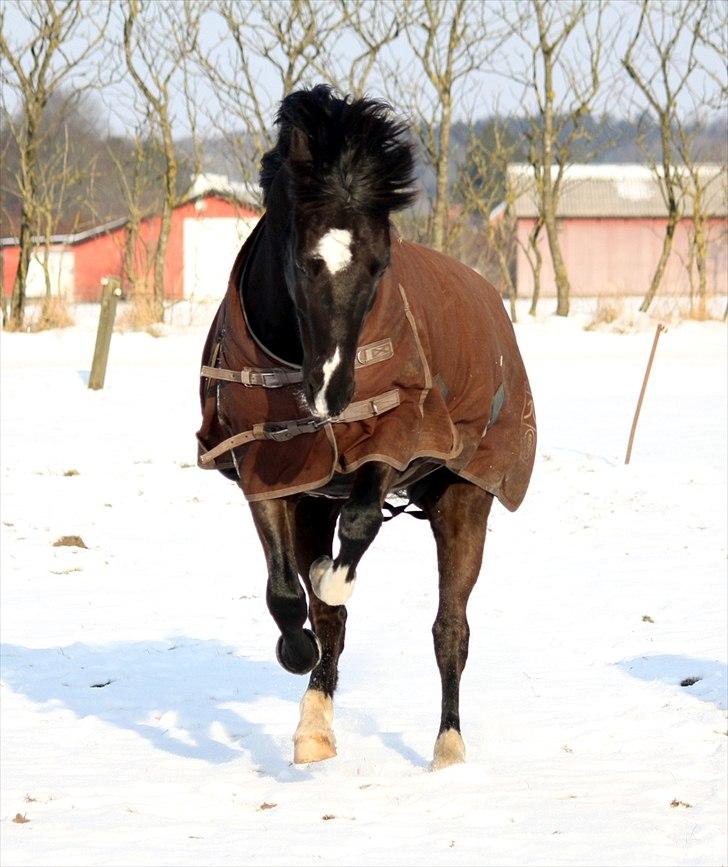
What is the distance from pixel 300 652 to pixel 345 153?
173 cm

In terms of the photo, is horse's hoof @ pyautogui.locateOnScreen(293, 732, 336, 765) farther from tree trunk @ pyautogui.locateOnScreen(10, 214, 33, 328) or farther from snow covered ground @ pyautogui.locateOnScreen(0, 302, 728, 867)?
tree trunk @ pyautogui.locateOnScreen(10, 214, 33, 328)

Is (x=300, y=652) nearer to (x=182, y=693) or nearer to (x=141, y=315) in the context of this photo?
(x=182, y=693)

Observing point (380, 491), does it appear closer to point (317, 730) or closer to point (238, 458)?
point (238, 458)

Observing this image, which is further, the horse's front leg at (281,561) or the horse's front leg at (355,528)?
the horse's front leg at (281,561)

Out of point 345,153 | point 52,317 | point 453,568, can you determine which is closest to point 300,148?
point 345,153

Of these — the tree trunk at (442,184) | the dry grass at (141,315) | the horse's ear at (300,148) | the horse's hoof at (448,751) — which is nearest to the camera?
the horse's ear at (300,148)

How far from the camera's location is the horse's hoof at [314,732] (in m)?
5.20

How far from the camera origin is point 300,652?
468 cm

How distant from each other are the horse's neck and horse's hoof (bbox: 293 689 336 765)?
1605 millimetres

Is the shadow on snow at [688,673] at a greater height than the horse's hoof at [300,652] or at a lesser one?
lesser

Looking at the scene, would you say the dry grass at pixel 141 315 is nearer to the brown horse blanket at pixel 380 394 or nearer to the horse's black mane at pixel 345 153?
the brown horse blanket at pixel 380 394

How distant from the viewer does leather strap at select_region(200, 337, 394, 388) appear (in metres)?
4.23

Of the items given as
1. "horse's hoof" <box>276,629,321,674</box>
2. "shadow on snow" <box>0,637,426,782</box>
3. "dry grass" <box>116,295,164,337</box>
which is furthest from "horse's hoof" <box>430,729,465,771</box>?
"dry grass" <box>116,295,164,337</box>

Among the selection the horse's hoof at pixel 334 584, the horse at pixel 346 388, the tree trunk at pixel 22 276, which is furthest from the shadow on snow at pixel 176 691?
the tree trunk at pixel 22 276
